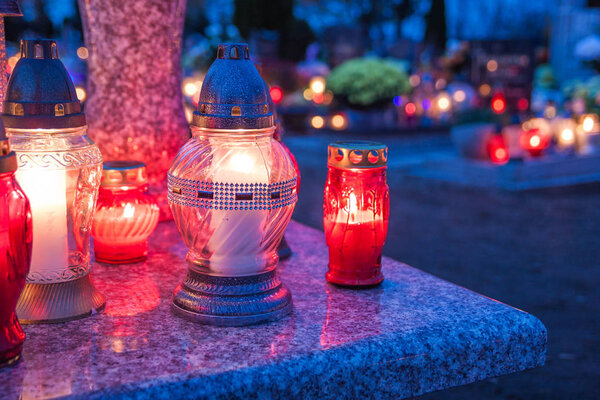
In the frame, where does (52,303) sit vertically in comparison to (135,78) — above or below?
below

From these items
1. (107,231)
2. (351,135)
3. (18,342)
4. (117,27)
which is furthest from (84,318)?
(351,135)

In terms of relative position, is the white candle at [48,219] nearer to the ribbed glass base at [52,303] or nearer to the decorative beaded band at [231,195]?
the ribbed glass base at [52,303]

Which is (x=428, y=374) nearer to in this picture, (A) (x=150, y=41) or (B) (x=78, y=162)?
(B) (x=78, y=162)

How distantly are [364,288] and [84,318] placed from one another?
2.04 feet

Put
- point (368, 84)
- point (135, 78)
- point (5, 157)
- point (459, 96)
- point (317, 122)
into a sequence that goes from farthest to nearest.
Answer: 1. point (459, 96)
2. point (317, 122)
3. point (368, 84)
4. point (135, 78)
5. point (5, 157)

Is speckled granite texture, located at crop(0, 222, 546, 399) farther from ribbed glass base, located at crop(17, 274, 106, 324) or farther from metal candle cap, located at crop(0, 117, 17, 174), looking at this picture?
metal candle cap, located at crop(0, 117, 17, 174)

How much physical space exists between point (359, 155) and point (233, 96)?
353 mm

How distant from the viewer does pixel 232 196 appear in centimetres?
129

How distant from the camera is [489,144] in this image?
7910 mm

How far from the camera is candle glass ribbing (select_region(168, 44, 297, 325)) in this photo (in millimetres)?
1289

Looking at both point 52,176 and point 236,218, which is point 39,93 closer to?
point 52,176

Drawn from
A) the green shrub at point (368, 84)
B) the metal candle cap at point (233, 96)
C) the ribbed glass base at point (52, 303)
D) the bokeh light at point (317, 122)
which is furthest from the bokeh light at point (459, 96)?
the ribbed glass base at point (52, 303)

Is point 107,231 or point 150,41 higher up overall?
point 150,41

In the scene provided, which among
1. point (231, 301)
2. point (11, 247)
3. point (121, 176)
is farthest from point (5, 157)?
point (121, 176)
